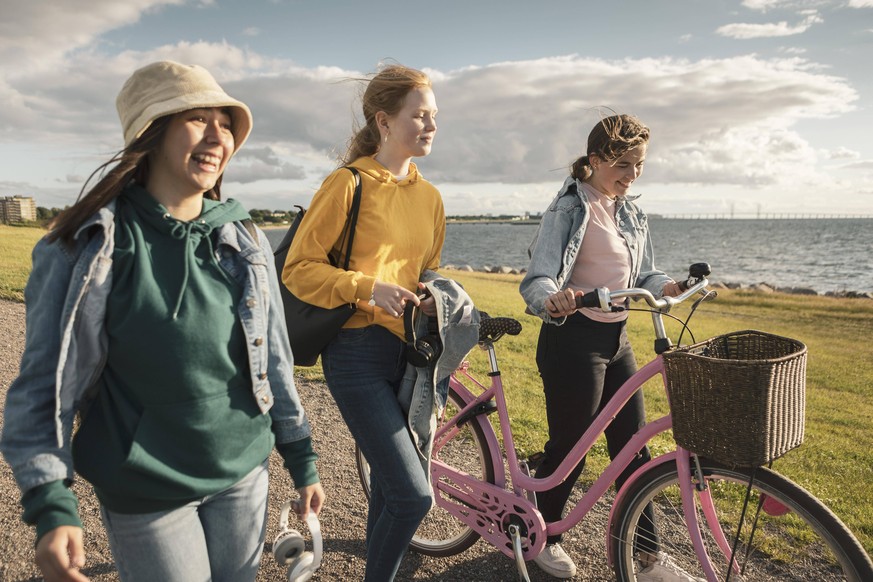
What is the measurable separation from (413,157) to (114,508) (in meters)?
1.93

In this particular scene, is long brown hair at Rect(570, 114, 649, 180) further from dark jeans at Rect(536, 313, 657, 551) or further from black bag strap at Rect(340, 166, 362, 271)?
black bag strap at Rect(340, 166, 362, 271)

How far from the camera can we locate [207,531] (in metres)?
1.98

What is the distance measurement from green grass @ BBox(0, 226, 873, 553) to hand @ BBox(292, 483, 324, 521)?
340 cm

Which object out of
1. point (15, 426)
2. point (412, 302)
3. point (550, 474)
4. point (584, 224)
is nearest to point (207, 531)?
point (15, 426)

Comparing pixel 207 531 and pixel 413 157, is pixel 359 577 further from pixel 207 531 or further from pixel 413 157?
pixel 413 157

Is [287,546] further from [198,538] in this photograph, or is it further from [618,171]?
[618,171]

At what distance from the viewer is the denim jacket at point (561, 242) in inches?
129

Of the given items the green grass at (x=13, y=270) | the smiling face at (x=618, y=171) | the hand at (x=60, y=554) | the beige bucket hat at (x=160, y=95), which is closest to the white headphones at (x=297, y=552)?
the hand at (x=60, y=554)

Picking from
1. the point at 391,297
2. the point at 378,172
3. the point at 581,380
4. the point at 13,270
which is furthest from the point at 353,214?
the point at 13,270

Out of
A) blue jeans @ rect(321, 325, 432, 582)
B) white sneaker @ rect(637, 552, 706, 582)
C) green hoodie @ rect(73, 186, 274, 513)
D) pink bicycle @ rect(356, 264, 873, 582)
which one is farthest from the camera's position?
white sneaker @ rect(637, 552, 706, 582)

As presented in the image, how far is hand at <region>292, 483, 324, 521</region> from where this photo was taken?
2191 millimetres

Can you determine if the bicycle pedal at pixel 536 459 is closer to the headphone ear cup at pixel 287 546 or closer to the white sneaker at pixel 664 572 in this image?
the white sneaker at pixel 664 572

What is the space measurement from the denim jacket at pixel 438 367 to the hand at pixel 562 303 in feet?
1.16

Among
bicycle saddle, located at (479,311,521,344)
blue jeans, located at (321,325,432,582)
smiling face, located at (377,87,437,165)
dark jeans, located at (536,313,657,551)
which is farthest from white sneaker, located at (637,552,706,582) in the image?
smiling face, located at (377,87,437,165)
